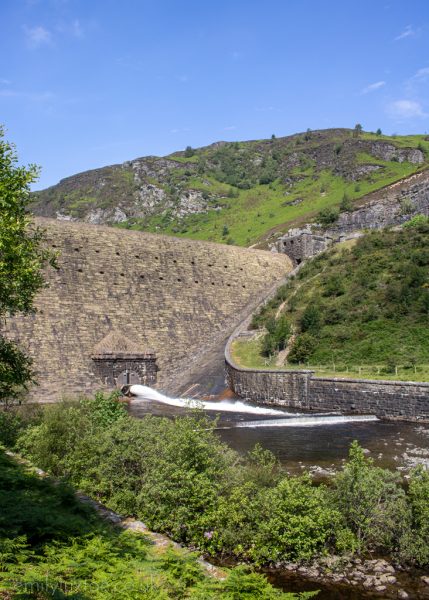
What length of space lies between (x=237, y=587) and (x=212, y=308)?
35.4 meters

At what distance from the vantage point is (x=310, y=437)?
725 inches

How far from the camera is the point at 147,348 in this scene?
3447cm

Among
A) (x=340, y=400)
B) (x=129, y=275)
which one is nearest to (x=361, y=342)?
(x=340, y=400)

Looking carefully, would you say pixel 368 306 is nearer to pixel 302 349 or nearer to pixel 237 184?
pixel 302 349

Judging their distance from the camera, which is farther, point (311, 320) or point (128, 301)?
point (128, 301)

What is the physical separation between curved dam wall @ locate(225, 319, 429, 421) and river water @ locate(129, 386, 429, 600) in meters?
0.88

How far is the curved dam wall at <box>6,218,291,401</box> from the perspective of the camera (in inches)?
1188

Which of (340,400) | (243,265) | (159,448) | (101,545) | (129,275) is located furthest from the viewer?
(243,265)

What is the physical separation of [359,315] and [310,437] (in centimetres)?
1696

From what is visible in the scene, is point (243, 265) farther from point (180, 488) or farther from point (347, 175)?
point (347, 175)

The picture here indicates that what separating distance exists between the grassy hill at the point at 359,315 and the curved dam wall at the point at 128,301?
4.05 m

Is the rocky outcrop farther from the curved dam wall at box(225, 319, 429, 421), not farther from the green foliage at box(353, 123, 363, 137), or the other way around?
the green foliage at box(353, 123, 363, 137)

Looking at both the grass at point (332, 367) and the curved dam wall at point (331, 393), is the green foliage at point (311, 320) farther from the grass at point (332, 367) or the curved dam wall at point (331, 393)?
the curved dam wall at point (331, 393)

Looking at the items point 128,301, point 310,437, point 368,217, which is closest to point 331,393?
point 310,437
